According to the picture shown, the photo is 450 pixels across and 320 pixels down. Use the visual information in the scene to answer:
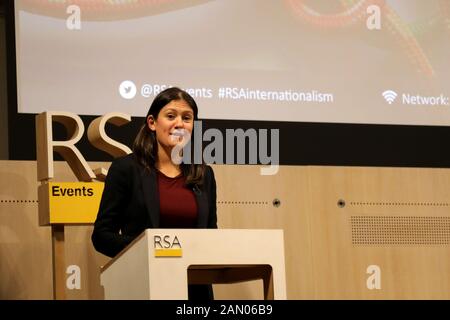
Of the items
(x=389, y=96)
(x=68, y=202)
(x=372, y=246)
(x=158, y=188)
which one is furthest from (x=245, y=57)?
(x=158, y=188)

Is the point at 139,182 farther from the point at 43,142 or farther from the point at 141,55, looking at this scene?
the point at 141,55

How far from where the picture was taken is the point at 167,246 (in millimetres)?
2449

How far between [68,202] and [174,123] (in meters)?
0.88

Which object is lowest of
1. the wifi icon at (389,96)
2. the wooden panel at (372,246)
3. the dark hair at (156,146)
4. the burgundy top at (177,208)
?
the wooden panel at (372,246)

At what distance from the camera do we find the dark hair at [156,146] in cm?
306

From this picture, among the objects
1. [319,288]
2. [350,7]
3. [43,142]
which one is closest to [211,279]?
[43,142]

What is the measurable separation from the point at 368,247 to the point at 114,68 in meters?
1.69

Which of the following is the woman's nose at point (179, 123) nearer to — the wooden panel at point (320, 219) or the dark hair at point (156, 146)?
the dark hair at point (156, 146)

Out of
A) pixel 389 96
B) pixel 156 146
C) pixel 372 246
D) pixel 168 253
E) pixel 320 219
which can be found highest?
pixel 389 96

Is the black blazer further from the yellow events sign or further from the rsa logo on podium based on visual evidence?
the yellow events sign

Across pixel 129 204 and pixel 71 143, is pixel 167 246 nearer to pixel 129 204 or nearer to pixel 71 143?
pixel 129 204

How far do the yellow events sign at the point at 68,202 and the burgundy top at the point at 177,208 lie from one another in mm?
798

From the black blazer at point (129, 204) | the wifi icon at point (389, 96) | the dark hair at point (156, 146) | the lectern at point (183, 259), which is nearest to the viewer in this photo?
the lectern at point (183, 259)

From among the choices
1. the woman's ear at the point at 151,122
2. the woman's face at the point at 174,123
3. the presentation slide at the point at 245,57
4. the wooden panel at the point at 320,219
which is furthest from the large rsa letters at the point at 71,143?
the presentation slide at the point at 245,57
